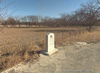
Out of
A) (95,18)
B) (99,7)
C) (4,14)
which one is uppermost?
(99,7)

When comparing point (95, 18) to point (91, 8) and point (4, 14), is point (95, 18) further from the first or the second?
point (4, 14)

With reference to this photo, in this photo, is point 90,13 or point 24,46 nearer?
point 24,46

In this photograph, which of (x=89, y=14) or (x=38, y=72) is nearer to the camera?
(x=38, y=72)

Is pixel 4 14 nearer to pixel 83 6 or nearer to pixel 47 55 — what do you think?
pixel 47 55

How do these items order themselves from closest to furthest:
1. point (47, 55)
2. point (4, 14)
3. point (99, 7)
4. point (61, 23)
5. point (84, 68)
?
point (4, 14), point (84, 68), point (47, 55), point (99, 7), point (61, 23)

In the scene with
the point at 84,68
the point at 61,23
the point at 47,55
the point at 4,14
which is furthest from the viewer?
the point at 61,23

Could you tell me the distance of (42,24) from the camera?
58.6 m

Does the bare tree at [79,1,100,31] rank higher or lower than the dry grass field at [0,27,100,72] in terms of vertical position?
higher

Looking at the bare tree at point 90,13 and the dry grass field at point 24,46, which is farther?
the bare tree at point 90,13

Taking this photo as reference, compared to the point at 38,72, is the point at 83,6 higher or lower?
higher

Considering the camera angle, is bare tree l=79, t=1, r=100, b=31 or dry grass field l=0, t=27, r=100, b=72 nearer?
dry grass field l=0, t=27, r=100, b=72

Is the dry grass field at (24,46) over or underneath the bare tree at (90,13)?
underneath

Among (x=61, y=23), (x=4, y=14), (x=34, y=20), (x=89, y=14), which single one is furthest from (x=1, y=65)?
(x=34, y=20)

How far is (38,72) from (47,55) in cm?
150
